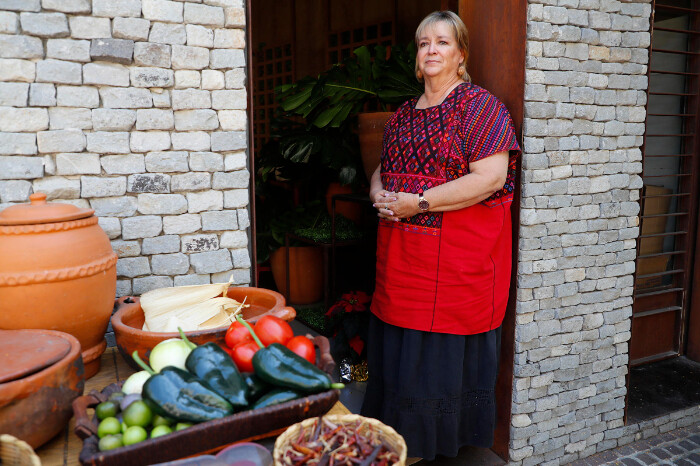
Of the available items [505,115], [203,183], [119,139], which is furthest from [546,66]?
[119,139]

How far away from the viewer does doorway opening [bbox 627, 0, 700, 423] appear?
13.1 ft

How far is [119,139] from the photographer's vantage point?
7.48 feet

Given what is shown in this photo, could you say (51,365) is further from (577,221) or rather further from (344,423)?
(577,221)

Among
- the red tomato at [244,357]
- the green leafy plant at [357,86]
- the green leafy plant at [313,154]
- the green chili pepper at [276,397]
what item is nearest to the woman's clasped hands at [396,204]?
the red tomato at [244,357]

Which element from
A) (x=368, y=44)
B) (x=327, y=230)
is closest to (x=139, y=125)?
(x=327, y=230)

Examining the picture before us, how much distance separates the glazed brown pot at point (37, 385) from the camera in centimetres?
132

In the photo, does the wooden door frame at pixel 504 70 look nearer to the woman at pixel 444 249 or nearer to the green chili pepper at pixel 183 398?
A: the woman at pixel 444 249

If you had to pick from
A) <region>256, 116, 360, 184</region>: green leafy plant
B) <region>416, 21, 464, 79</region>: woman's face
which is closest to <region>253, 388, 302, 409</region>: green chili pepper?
<region>416, 21, 464, 79</region>: woman's face

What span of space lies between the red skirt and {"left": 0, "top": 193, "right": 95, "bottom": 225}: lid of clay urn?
1.42 metres

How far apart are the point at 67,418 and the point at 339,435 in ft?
2.34

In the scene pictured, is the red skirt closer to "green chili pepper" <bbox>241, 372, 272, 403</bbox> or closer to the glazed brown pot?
"green chili pepper" <bbox>241, 372, 272, 403</bbox>

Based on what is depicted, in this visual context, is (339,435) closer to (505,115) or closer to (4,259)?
(4,259)

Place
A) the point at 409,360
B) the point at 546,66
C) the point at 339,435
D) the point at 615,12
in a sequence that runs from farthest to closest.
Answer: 1. the point at 615,12
2. the point at 546,66
3. the point at 409,360
4. the point at 339,435

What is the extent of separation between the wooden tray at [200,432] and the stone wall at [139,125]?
39.8 inches
